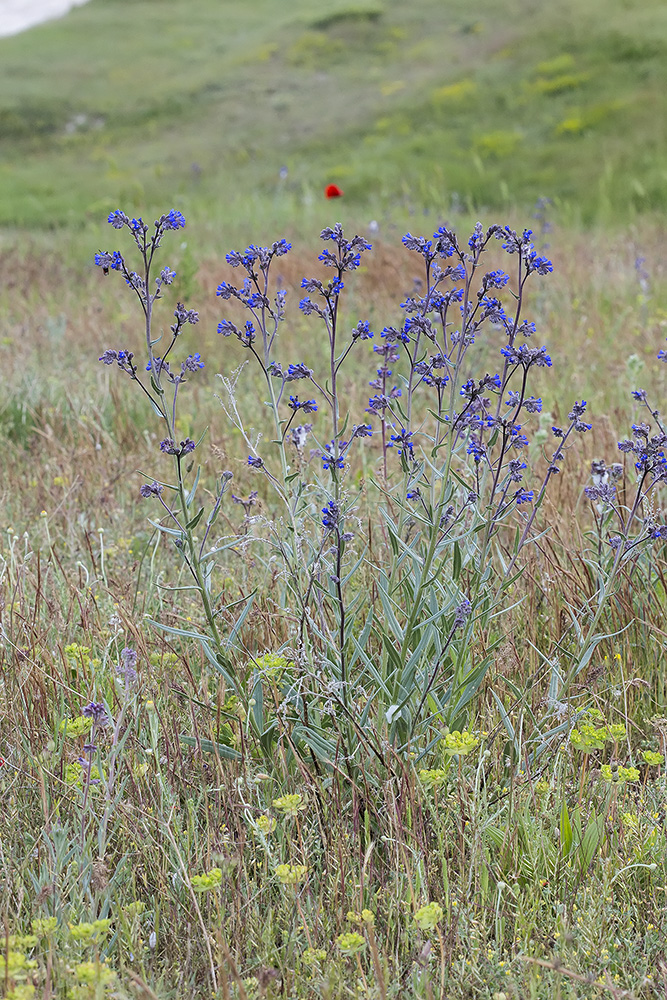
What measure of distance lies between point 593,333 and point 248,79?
24866 mm

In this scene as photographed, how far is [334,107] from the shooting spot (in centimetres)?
2127

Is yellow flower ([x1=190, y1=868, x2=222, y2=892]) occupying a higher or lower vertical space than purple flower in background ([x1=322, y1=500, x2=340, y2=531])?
lower

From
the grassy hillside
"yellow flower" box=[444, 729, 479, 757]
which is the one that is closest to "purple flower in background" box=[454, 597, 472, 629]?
"yellow flower" box=[444, 729, 479, 757]

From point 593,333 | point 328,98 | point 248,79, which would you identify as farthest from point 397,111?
point 593,333

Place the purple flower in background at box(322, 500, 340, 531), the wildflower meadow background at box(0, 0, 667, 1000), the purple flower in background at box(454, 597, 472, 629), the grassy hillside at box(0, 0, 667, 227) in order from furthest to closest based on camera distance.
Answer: the grassy hillside at box(0, 0, 667, 227) < the purple flower in background at box(454, 597, 472, 629) < the purple flower in background at box(322, 500, 340, 531) < the wildflower meadow background at box(0, 0, 667, 1000)

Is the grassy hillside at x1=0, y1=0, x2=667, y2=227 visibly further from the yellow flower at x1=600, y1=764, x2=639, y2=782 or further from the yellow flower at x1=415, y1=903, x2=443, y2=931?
the yellow flower at x1=415, y1=903, x2=443, y2=931

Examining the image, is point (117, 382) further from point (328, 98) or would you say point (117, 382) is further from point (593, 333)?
point (328, 98)

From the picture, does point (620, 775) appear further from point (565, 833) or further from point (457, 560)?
point (457, 560)

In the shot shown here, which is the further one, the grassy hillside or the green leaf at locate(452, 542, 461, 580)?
the grassy hillside

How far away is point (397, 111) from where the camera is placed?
1814 centimetres

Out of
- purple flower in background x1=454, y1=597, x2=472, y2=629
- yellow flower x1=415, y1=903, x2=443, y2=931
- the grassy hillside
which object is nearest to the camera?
yellow flower x1=415, y1=903, x2=443, y2=931

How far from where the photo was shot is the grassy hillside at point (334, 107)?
11672 mm

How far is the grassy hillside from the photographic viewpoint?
460 inches

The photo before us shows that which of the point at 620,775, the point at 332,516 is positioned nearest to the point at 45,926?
the point at 332,516
